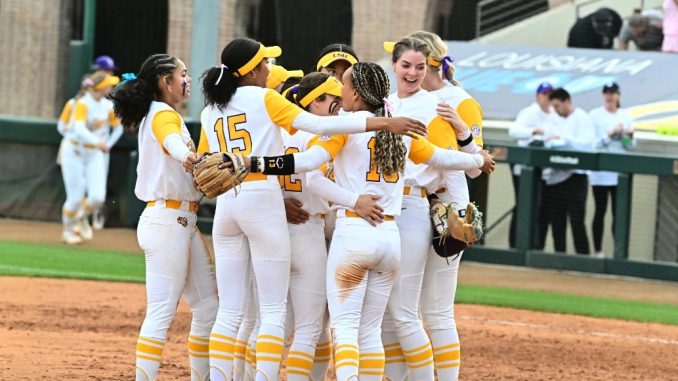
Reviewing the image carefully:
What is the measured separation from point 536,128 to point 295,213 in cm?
885

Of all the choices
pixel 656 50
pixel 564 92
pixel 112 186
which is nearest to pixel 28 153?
pixel 112 186

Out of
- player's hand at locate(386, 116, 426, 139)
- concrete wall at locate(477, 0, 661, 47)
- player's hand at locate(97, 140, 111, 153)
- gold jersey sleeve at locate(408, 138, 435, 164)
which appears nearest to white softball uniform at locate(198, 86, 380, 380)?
player's hand at locate(386, 116, 426, 139)

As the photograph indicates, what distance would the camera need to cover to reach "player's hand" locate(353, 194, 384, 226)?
20.9 feet

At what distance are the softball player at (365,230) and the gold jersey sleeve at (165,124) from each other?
76 cm

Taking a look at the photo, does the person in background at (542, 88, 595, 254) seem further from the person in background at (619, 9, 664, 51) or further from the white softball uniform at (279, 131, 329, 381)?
the white softball uniform at (279, 131, 329, 381)

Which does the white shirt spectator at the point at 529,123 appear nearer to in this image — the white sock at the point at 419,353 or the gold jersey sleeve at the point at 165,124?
the white sock at the point at 419,353

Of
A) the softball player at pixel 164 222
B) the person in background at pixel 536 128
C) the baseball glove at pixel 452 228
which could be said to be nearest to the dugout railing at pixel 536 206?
the person in background at pixel 536 128

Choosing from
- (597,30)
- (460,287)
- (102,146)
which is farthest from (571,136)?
(102,146)

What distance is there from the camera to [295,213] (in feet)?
22.2

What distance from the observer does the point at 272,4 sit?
23.2 m

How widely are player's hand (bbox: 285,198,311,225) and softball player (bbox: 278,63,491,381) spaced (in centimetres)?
32

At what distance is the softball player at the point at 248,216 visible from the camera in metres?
6.49

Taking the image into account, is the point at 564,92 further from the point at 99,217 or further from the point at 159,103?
the point at 159,103

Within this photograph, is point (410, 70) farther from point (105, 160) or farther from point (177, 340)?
point (105, 160)
